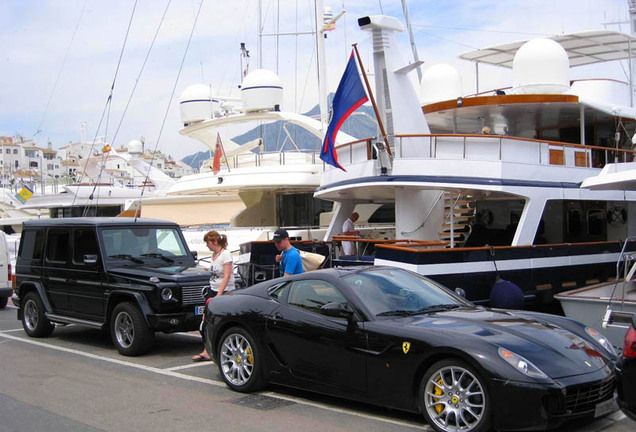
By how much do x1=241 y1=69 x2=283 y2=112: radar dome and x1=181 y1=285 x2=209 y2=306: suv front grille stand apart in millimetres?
14775

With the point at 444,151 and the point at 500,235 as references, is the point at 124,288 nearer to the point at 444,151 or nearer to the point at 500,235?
the point at 444,151

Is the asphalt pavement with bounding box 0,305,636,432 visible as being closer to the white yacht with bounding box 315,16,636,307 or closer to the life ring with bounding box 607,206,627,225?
the white yacht with bounding box 315,16,636,307

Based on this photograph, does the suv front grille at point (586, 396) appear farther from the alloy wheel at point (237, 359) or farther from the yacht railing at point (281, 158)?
the yacht railing at point (281, 158)

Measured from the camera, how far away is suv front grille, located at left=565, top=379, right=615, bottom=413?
16.9ft

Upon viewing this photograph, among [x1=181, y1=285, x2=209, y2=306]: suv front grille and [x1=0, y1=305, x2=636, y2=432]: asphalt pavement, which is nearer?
[x1=0, y1=305, x2=636, y2=432]: asphalt pavement

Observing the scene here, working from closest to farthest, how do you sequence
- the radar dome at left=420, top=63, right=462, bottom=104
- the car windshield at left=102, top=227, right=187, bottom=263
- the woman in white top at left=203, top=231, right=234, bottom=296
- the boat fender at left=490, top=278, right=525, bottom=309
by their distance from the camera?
1. the woman in white top at left=203, top=231, right=234, bottom=296
2. the car windshield at left=102, top=227, right=187, bottom=263
3. the boat fender at left=490, top=278, right=525, bottom=309
4. the radar dome at left=420, top=63, right=462, bottom=104

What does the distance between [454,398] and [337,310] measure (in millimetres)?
1333

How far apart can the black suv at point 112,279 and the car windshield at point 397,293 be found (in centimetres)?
317

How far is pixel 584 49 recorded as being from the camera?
20.4 metres

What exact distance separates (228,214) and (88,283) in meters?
16.1

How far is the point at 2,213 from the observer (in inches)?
1882

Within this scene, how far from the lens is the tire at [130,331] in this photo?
354 inches

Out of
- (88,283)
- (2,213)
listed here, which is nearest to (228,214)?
(88,283)

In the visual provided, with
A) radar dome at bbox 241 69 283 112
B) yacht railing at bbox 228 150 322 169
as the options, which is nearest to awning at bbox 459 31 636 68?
yacht railing at bbox 228 150 322 169
